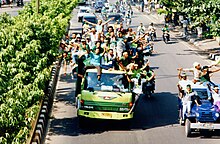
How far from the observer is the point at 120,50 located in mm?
21531

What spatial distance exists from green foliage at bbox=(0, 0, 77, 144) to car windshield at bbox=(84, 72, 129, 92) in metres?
1.47

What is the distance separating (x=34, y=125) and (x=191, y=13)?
18528mm

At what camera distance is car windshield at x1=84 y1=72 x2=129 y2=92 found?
56.1 ft

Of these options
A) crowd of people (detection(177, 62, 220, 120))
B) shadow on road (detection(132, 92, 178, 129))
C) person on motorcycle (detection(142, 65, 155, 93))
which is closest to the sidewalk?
shadow on road (detection(132, 92, 178, 129))

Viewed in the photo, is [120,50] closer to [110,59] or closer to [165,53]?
[110,59]

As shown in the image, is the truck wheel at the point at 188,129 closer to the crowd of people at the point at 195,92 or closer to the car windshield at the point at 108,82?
the crowd of people at the point at 195,92

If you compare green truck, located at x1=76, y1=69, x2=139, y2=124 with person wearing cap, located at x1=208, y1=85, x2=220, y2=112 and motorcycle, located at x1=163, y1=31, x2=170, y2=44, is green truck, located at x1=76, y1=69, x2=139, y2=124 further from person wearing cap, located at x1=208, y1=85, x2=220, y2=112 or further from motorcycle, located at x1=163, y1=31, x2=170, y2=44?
motorcycle, located at x1=163, y1=31, x2=170, y2=44

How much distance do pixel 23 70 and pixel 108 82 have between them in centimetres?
307

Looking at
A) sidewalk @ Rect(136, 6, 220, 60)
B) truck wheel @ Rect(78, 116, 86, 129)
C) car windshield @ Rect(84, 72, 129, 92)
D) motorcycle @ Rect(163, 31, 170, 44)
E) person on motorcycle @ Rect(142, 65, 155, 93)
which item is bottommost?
sidewalk @ Rect(136, 6, 220, 60)

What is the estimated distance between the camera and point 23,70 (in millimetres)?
15305

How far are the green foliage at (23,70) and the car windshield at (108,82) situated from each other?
147 cm

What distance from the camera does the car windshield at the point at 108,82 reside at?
17094 millimetres

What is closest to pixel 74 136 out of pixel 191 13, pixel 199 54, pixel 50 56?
pixel 50 56

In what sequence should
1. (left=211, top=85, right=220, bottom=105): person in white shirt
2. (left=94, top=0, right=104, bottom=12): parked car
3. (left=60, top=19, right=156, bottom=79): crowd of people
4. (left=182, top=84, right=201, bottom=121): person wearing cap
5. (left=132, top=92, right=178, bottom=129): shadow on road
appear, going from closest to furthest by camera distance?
(left=182, top=84, right=201, bottom=121): person wearing cap → (left=211, top=85, right=220, bottom=105): person in white shirt → (left=132, top=92, right=178, bottom=129): shadow on road → (left=60, top=19, right=156, bottom=79): crowd of people → (left=94, top=0, right=104, bottom=12): parked car
